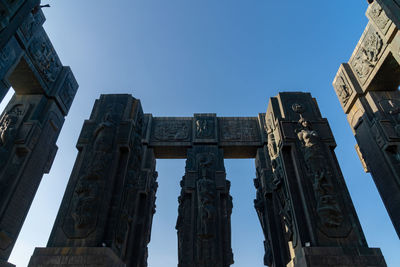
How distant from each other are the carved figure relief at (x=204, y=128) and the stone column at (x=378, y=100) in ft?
21.8

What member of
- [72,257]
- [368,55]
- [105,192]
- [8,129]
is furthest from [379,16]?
[8,129]

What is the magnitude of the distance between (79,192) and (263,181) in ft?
27.3

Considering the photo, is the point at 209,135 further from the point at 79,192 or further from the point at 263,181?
the point at 79,192

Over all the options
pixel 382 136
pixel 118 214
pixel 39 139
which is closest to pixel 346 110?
pixel 382 136

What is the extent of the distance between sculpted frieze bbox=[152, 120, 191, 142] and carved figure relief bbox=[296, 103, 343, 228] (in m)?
6.87

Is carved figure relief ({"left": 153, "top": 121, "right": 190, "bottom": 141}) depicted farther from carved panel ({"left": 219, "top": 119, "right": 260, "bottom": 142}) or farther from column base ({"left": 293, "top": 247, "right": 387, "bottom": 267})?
column base ({"left": 293, "top": 247, "right": 387, "bottom": 267})

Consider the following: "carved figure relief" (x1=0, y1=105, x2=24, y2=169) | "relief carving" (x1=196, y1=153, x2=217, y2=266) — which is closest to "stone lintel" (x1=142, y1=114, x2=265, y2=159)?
"relief carving" (x1=196, y1=153, x2=217, y2=266)

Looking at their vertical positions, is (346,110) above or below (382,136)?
above

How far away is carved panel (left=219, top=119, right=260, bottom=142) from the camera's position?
15.0 meters

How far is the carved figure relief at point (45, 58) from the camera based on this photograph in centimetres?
1006

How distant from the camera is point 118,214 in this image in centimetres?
863

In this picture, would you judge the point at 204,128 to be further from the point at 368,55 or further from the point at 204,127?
the point at 368,55

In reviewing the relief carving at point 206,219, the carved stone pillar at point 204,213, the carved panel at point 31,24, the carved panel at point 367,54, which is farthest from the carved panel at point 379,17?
the carved panel at point 31,24

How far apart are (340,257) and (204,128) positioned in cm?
927
